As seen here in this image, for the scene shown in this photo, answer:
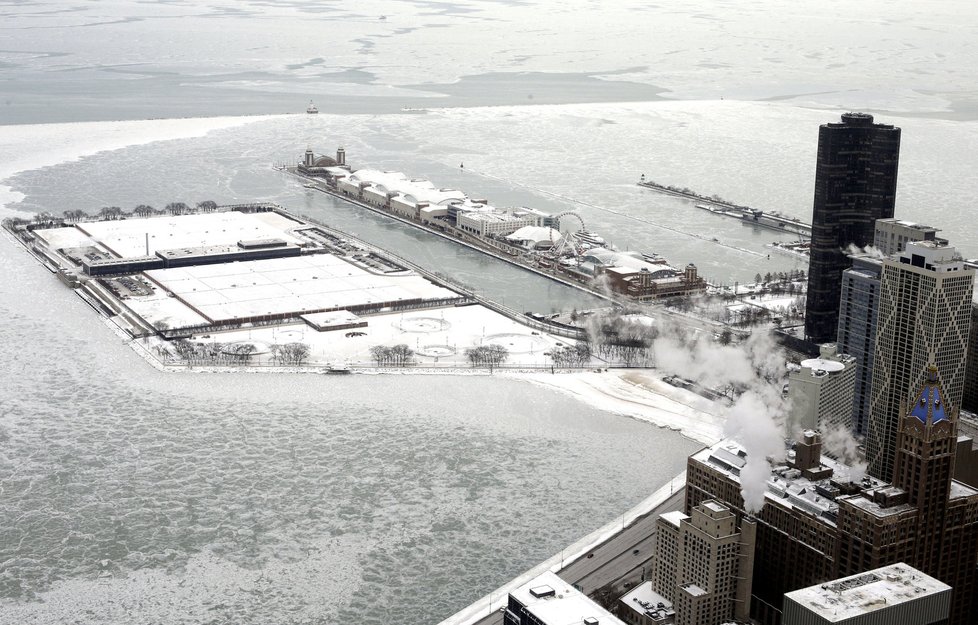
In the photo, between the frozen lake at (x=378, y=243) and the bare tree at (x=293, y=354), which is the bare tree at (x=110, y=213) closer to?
the frozen lake at (x=378, y=243)

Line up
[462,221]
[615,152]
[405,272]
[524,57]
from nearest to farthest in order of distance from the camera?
[405,272] < [462,221] < [615,152] < [524,57]

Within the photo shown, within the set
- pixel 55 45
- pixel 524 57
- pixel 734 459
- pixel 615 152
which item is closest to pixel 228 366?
pixel 734 459

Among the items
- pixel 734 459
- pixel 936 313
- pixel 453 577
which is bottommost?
pixel 453 577

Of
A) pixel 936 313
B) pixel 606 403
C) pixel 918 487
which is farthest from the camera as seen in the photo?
pixel 606 403

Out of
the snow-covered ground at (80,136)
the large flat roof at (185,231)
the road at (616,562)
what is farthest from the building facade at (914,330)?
the snow-covered ground at (80,136)

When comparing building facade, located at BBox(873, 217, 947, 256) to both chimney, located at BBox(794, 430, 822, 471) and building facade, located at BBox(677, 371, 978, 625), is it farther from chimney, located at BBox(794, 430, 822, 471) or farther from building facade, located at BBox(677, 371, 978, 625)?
chimney, located at BBox(794, 430, 822, 471)

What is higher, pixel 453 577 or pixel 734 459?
pixel 734 459

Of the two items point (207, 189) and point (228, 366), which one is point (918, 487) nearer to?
point (228, 366)
